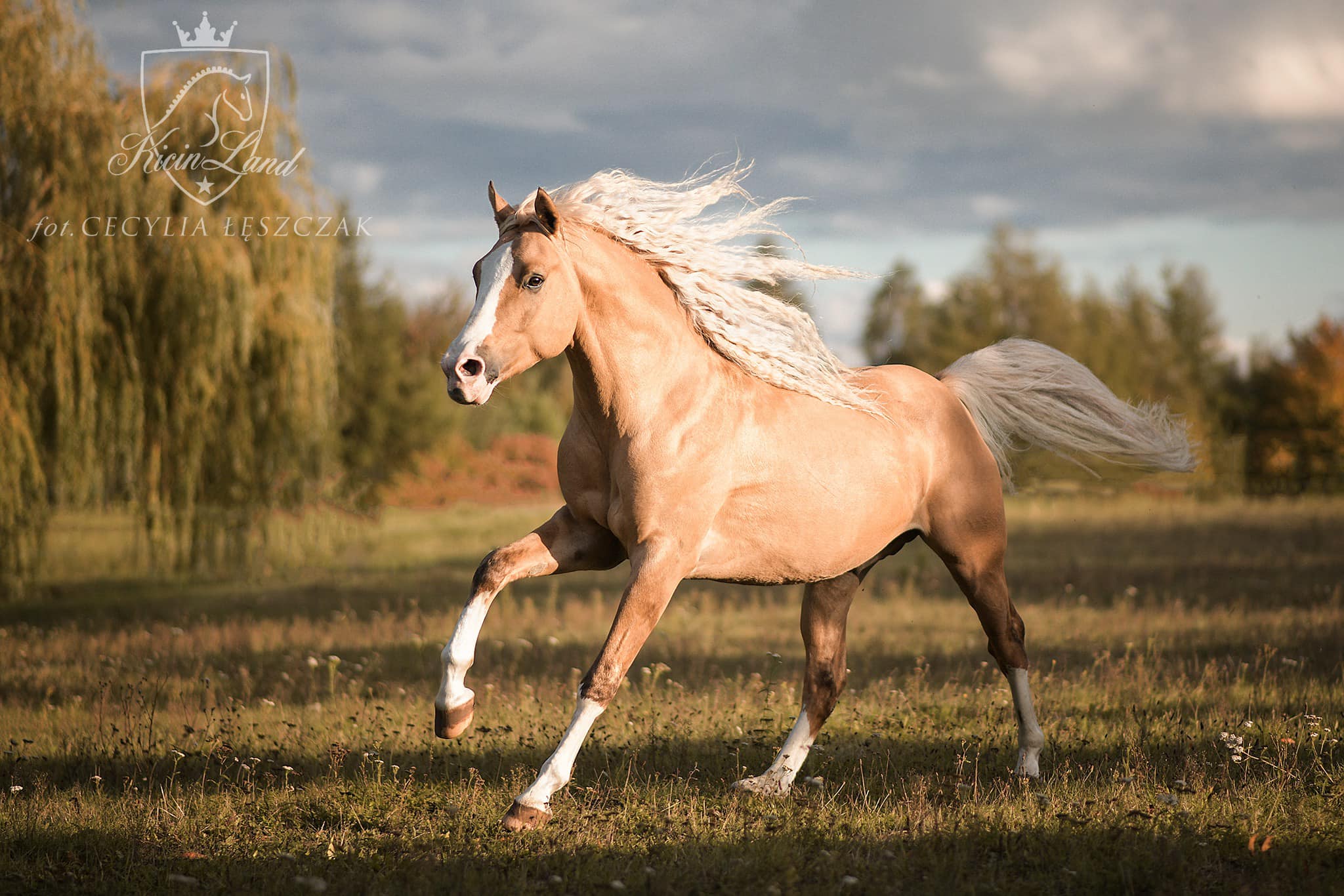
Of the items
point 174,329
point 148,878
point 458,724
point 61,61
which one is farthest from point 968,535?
point 61,61

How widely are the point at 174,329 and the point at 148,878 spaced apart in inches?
418

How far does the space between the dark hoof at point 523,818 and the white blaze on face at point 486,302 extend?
197 centimetres

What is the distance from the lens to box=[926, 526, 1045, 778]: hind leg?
5.93m

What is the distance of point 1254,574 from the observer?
1541 cm

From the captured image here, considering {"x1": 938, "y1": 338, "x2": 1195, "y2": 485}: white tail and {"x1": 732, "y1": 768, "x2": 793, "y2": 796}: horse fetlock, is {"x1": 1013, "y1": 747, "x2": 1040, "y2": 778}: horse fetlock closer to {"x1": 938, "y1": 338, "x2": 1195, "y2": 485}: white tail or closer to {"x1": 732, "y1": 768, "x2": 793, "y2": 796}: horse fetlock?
{"x1": 732, "y1": 768, "x2": 793, "y2": 796}: horse fetlock

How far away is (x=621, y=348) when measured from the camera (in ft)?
16.0

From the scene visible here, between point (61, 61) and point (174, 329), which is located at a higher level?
point (61, 61)

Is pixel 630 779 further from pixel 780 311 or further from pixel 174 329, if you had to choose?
pixel 174 329

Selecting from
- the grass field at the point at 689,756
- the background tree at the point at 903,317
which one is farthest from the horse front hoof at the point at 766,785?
the background tree at the point at 903,317

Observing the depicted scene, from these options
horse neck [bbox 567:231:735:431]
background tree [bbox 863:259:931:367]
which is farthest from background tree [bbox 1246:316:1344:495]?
horse neck [bbox 567:231:735:431]

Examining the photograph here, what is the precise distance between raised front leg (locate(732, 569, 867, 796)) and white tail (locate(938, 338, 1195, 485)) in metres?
→ 1.41

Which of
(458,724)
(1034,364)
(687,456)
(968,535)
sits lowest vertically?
(458,724)

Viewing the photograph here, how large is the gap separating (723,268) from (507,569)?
187 cm

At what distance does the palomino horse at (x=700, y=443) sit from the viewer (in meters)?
4.61
